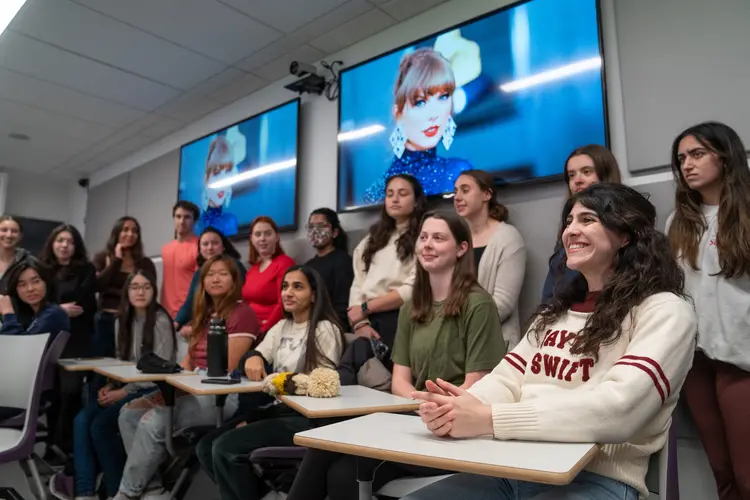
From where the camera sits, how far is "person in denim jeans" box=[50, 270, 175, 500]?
2.65 m

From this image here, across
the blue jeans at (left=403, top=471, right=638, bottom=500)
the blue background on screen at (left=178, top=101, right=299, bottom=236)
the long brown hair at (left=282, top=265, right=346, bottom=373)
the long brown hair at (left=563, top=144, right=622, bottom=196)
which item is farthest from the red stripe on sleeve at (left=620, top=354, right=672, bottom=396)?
the blue background on screen at (left=178, top=101, right=299, bottom=236)

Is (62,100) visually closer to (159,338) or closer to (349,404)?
(159,338)

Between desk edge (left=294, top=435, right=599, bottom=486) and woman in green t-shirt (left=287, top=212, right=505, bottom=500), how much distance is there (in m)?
0.54

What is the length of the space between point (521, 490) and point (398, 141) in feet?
7.96

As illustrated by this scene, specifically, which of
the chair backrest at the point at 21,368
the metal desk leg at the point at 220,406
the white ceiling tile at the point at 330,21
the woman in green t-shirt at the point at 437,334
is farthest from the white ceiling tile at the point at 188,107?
the woman in green t-shirt at the point at 437,334

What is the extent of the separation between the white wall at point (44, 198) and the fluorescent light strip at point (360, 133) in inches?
204

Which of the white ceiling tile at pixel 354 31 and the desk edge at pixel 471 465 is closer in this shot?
the desk edge at pixel 471 465

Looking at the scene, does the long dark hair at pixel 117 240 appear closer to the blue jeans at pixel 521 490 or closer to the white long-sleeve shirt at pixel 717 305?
the blue jeans at pixel 521 490

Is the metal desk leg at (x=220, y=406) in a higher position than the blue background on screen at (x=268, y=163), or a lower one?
lower

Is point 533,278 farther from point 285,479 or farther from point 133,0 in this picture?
point 133,0

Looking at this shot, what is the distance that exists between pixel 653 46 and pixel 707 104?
38 centimetres

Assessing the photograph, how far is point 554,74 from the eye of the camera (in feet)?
8.48

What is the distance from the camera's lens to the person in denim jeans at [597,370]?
102 centimetres

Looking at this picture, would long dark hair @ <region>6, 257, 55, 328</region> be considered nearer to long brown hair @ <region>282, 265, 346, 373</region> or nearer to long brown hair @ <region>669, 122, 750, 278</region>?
long brown hair @ <region>282, 265, 346, 373</region>
